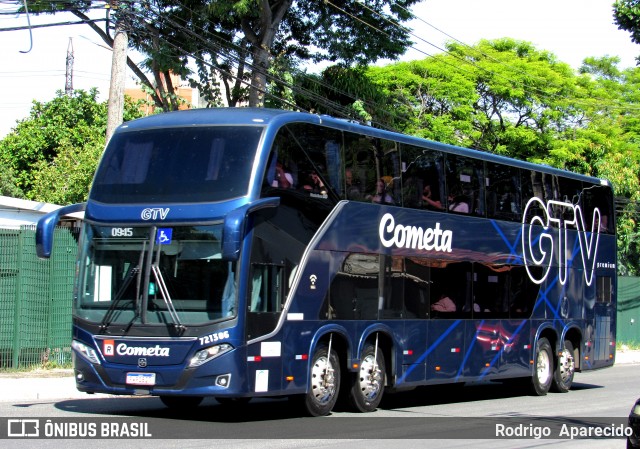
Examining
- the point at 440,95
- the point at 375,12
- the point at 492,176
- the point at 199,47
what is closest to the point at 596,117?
the point at 440,95

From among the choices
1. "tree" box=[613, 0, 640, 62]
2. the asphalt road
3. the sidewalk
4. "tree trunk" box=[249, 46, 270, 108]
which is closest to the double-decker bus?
the asphalt road

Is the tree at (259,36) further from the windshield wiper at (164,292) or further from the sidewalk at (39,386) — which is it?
the windshield wiper at (164,292)

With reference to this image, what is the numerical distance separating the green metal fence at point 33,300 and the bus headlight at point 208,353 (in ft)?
24.4

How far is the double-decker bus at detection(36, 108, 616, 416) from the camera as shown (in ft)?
40.3

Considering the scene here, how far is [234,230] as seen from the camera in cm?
1166

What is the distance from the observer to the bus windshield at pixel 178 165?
12.5 m

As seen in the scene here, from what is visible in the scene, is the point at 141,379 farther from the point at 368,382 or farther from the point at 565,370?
the point at 565,370

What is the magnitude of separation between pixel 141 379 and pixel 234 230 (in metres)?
2.46

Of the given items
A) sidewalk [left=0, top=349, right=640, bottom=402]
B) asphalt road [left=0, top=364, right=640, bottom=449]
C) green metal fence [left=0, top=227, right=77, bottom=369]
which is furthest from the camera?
green metal fence [left=0, top=227, right=77, bottom=369]

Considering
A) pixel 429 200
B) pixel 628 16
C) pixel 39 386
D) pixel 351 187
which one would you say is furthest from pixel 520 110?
pixel 39 386

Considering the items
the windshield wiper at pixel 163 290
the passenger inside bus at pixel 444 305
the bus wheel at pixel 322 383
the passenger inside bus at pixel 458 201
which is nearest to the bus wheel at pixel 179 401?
the bus wheel at pixel 322 383

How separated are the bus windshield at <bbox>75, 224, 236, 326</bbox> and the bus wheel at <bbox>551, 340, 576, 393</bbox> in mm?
10526

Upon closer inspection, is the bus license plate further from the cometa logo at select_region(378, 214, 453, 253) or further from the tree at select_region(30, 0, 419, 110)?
the tree at select_region(30, 0, 419, 110)

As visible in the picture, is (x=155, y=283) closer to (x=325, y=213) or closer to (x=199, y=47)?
(x=325, y=213)
